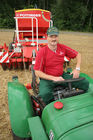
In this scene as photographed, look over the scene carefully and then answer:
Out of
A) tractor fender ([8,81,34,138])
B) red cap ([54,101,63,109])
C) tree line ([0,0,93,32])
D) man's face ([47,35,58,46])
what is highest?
tree line ([0,0,93,32])

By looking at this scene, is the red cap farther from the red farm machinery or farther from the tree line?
the tree line

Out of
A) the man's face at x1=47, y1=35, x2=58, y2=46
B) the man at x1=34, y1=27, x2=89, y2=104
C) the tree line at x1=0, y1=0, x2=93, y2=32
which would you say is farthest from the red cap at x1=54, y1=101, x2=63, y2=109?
the tree line at x1=0, y1=0, x2=93, y2=32

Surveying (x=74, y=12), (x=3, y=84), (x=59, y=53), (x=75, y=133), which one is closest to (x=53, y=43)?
(x=59, y=53)

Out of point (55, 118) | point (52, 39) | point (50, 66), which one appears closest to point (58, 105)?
point (55, 118)

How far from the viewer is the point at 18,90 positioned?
185 cm

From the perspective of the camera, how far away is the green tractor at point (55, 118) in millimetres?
1208

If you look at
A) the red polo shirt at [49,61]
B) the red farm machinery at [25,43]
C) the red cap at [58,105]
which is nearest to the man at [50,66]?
the red polo shirt at [49,61]

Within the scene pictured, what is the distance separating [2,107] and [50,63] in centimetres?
149

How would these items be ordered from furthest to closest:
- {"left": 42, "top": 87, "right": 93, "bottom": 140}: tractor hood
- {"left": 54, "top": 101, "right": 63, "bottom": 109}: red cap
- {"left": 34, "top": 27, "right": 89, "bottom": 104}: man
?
{"left": 34, "top": 27, "right": 89, "bottom": 104}: man, {"left": 54, "top": 101, "right": 63, "bottom": 109}: red cap, {"left": 42, "top": 87, "right": 93, "bottom": 140}: tractor hood

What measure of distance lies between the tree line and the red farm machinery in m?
15.2

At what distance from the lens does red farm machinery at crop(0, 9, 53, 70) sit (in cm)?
431

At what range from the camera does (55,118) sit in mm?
1349

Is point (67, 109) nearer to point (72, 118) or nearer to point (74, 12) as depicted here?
point (72, 118)

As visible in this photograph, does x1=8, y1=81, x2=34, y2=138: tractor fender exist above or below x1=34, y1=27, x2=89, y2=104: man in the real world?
below
